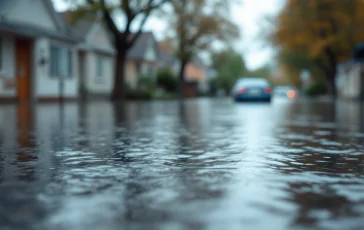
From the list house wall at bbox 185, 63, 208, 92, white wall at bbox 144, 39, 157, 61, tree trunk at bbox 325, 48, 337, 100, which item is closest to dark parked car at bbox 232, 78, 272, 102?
tree trunk at bbox 325, 48, 337, 100

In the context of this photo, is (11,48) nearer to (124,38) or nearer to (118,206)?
(124,38)

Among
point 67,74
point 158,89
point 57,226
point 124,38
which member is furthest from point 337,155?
point 158,89

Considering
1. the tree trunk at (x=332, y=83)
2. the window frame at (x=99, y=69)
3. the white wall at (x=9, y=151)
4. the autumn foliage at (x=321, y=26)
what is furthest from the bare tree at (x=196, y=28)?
the white wall at (x=9, y=151)

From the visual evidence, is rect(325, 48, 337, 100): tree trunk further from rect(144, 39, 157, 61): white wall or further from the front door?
the front door

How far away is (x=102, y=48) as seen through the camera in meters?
34.4

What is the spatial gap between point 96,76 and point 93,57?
55.8 inches

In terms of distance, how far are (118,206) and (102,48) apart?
106 ft

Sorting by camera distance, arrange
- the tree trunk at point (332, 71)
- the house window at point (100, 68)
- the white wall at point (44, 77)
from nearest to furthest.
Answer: the white wall at point (44, 77) < the house window at point (100, 68) < the tree trunk at point (332, 71)

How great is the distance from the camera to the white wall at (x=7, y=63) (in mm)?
21469

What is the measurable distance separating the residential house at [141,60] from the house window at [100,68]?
23.8 ft

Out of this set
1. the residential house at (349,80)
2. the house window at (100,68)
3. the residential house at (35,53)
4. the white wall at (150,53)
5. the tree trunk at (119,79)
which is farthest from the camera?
the white wall at (150,53)

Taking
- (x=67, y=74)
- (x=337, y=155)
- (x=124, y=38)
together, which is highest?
(x=124, y=38)

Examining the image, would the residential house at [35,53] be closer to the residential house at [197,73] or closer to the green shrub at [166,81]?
the green shrub at [166,81]

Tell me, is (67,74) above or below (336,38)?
below
